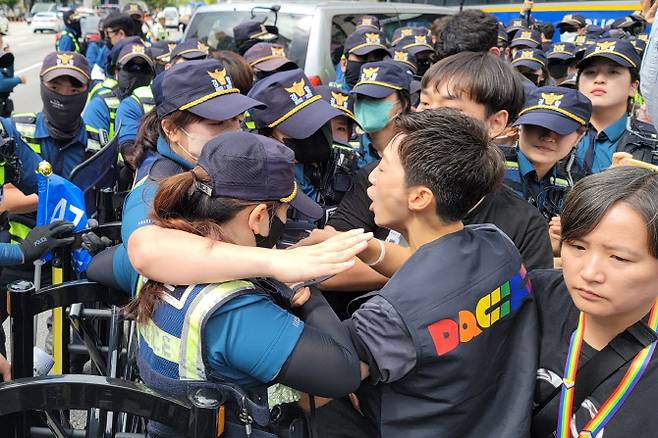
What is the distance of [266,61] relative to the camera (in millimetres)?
4867

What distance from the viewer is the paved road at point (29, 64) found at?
13.7m

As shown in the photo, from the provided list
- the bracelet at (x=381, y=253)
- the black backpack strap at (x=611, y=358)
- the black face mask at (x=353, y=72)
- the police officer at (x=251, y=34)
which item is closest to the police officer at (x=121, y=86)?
the police officer at (x=251, y=34)

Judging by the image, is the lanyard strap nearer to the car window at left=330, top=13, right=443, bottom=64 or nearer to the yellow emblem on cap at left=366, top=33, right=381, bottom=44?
the yellow emblem on cap at left=366, top=33, right=381, bottom=44

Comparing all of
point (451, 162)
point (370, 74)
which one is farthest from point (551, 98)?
point (451, 162)

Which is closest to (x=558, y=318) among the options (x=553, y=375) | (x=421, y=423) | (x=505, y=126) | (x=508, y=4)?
(x=553, y=375)

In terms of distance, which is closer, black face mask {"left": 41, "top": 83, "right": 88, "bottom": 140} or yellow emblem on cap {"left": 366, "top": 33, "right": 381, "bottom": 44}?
black face mask {"left": 41, "top": 83, "right": 88, "bottom": 140}

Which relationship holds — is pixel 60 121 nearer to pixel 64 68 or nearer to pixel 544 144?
pixel 64 68

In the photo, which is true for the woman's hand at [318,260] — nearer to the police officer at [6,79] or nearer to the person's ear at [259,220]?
the person's ear at [259,220]

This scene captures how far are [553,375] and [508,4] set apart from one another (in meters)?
12.9

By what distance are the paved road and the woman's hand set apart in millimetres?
12314

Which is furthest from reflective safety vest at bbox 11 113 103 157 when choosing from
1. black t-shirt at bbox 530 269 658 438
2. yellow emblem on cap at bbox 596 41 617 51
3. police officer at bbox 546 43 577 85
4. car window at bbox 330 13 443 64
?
police officer at bbox 546 43 577 85

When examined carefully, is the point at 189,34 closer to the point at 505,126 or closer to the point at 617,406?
the point at 505,126

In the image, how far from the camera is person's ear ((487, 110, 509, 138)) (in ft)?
8.05

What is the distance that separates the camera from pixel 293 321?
1477 millimetres
